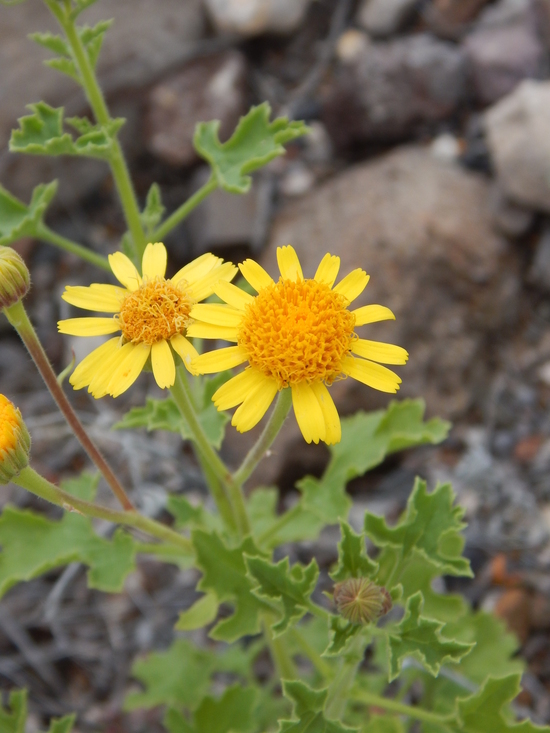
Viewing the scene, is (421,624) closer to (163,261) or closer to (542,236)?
(163,261)

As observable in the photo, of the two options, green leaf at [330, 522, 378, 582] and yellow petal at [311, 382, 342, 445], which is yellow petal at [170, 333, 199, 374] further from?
green leaf at [330, 522, 378, 582]

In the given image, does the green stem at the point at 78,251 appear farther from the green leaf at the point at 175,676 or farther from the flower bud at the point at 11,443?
the green leaf at the point at 175,676

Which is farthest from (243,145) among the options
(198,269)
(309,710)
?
(309,710)

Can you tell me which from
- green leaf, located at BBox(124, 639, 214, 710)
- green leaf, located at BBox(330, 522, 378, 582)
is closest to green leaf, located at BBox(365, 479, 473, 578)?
green leaf, located at BBox(330, 522, 378, 582)

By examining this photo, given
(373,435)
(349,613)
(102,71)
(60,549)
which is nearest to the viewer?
(349,613)

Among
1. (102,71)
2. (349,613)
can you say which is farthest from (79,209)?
(349,613)
